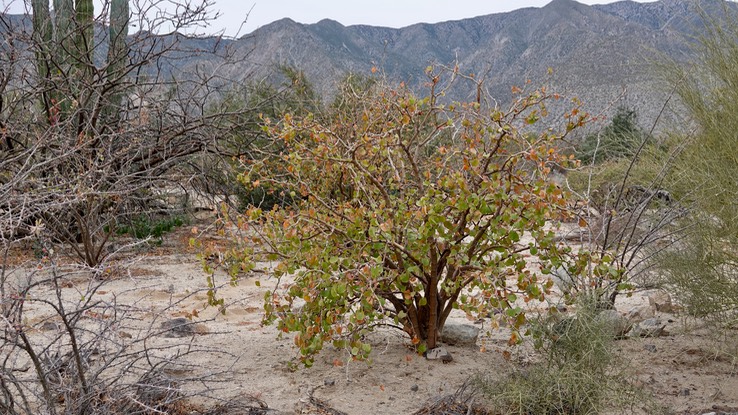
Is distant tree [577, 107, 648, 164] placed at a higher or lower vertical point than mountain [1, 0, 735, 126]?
lower

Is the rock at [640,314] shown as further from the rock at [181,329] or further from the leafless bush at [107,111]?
the leafless bush at [107,111]

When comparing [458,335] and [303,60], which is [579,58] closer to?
[303,60]

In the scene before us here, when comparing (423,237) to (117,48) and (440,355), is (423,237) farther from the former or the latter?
(117,48)

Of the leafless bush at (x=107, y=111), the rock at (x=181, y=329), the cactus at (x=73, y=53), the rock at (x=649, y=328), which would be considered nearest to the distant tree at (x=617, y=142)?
the rock at (x=649, y=328)

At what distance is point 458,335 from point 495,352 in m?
0.27

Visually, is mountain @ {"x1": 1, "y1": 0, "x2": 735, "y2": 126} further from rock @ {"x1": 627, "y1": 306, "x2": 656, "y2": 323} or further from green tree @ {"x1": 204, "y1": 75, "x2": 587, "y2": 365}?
green tree @ {"x1": 204, "y1": 75, "x2": 587, "y2": 365}

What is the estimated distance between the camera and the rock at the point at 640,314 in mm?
5379

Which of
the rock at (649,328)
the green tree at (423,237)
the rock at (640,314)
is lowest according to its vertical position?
the rock at (640,314)

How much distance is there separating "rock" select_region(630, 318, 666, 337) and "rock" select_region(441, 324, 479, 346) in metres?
1.09

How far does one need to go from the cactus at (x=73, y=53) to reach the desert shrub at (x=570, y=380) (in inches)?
207

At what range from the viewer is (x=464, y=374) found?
4164mm

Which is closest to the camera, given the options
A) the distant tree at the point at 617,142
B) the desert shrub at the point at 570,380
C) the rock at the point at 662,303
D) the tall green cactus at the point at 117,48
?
the desert shrub at the point at 570,380

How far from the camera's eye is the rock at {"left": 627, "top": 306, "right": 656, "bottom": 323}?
538 centimetres

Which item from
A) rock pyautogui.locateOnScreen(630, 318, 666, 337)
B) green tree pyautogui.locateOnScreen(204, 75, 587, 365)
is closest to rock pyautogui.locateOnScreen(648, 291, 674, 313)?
rock pyautogui.locateOnScreen(630, 318, 666, 337)
